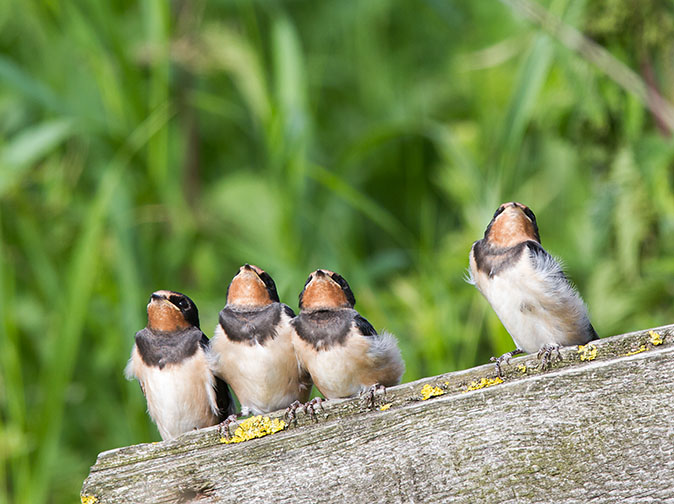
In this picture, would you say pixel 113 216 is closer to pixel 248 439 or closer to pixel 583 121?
pixel 583 121

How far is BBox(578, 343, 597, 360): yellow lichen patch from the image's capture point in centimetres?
143

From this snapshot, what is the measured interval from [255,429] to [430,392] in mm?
307

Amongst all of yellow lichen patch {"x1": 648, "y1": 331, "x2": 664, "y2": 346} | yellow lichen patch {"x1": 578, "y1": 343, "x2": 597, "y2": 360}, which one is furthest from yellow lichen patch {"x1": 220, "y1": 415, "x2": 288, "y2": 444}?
yellow lichen patch {"x1": 648, "y1": 331, "x2": 664, "y2": 346}

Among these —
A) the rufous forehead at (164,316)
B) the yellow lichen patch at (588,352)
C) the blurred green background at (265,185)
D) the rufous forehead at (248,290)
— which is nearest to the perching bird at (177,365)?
the rufous forehead at (164,316)

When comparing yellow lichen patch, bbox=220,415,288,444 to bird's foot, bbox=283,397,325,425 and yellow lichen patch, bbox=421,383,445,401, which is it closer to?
bird's foot, bbox=283,397,325,425

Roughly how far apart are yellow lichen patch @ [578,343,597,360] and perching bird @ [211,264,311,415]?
103 centimetres

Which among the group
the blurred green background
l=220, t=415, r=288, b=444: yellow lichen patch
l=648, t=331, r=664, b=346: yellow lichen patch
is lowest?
l=648, t=331, r=664, b=346: yellow lichen patch

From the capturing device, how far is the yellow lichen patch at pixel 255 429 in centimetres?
152

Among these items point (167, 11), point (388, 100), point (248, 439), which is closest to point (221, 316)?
point (248, 439)

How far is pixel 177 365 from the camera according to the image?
232 centimetres

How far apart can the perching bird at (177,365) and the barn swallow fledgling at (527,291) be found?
0.77 m

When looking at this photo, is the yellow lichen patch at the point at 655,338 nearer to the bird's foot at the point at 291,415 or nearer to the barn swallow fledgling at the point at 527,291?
the bird's foot at the point at 291,415

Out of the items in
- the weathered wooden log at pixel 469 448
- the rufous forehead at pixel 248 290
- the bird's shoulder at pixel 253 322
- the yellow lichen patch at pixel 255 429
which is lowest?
the weathered wooden log at pixel 469 448

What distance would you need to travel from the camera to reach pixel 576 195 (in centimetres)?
483
